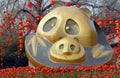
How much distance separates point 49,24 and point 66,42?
983mm

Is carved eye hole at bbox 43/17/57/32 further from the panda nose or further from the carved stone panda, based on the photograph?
the panda nose

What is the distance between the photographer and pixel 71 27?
30.4 feet

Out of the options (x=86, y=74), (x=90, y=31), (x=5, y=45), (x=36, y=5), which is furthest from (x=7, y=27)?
(x=86, y=74)

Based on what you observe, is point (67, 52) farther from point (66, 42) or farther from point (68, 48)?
point (66, 42)

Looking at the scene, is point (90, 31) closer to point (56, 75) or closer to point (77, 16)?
point (77, 16)

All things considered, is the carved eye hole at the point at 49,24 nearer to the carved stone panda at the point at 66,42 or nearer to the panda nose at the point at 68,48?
the carved stone panda at the point at 66,42

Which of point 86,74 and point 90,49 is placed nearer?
point 86,74

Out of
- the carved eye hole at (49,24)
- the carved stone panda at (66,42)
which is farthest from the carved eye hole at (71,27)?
the carved eye hole at (49,24)

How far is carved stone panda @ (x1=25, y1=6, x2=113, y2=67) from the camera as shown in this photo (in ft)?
28.5

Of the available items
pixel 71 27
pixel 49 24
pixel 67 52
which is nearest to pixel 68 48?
pixel 67 52

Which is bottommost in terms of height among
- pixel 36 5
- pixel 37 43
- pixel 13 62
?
pixel 13 62

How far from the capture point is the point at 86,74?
603cm

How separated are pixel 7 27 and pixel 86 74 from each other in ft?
25.7

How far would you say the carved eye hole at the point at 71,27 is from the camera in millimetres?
9180
